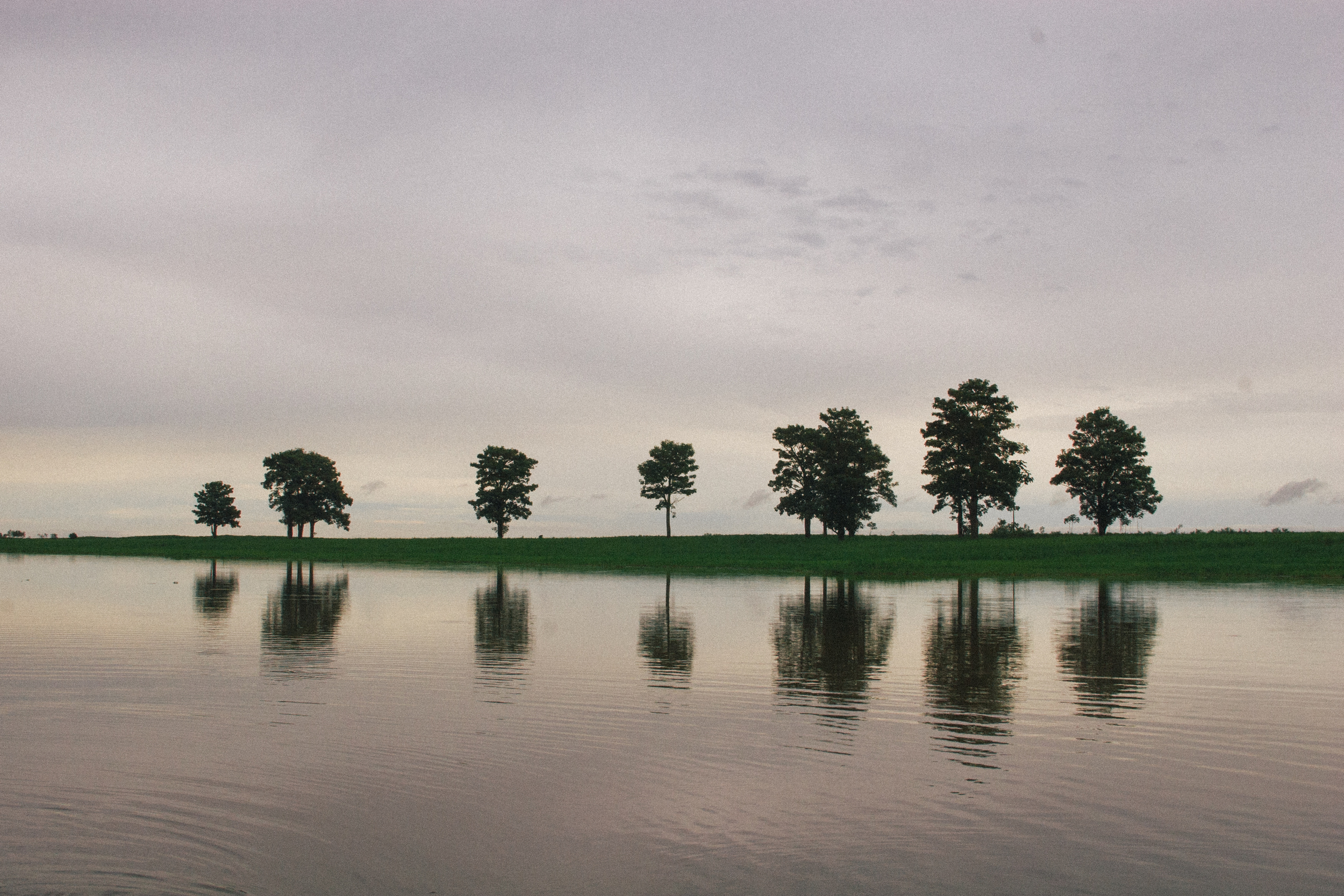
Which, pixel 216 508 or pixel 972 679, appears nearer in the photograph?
pixel 972 679

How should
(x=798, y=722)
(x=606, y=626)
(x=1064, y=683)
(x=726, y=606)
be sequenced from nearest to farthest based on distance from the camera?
(x=798, y=722), (x=1064, y=683), (x=606, y=626), (x=726, y=606)

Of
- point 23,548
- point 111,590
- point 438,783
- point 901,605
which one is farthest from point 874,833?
point 23,548

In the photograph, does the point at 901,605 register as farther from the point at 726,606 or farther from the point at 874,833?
the point at 874,833

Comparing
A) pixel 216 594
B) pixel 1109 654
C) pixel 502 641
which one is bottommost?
pixel 216 594

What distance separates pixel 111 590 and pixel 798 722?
43.5 meters

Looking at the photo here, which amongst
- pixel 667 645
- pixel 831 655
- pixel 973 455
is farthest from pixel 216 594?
pixel 973 455

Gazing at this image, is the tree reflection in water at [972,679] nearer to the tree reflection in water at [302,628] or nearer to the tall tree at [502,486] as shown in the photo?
the tree reflection in water at [302,628]

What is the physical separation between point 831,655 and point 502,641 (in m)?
8.91

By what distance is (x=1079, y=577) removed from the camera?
6594cm

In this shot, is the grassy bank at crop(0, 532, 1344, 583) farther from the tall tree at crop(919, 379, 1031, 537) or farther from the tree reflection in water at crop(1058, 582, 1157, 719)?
the tree reflection in water at crop(1058, 582, 1157, 719)

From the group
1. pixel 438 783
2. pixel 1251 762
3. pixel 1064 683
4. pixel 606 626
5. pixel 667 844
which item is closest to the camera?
pixel 667 844

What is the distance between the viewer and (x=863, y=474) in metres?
118

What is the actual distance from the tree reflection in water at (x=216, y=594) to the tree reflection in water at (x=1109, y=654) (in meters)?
26.1

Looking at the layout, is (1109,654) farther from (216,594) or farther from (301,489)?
(301,489)
